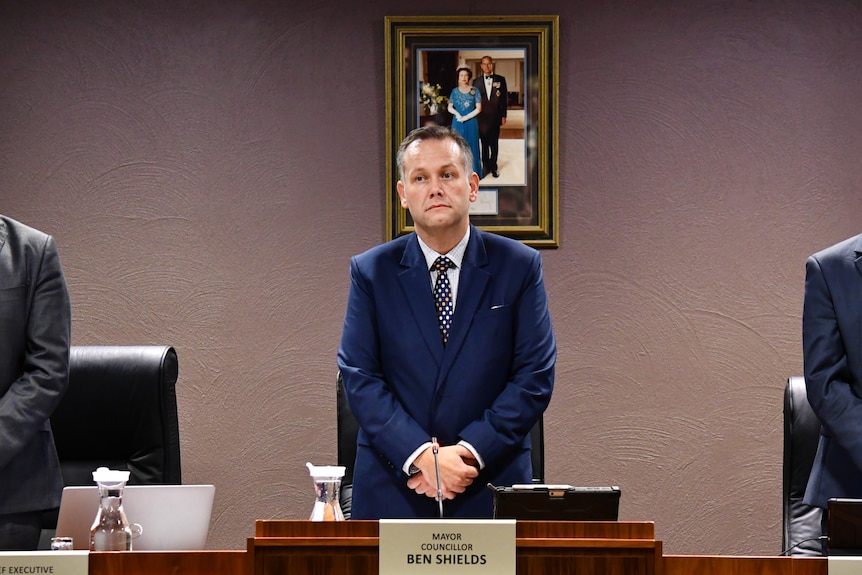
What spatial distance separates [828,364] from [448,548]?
139 centimetres

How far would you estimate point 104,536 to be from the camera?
1.44 metres

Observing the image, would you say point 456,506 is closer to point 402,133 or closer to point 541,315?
point 541,315

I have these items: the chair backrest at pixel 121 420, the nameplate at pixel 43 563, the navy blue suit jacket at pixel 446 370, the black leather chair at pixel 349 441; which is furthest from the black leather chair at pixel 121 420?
the nameplate at pixel 43 563

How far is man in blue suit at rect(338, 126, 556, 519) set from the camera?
2314mm

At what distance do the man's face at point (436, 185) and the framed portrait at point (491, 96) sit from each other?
39.5 inches

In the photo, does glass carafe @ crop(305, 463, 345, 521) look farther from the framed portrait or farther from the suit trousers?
the framed portrait

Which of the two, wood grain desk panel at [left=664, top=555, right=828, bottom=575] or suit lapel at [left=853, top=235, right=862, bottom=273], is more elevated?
suit lapel at [left=853, top=235, right=862, bottom=273]

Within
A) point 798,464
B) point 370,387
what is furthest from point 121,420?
point 798,464

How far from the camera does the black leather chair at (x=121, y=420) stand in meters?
2.66

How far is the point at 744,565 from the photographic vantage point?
1.27 meters

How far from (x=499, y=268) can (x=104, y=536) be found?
1.24 metres

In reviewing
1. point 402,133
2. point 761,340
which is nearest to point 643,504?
point 761,340

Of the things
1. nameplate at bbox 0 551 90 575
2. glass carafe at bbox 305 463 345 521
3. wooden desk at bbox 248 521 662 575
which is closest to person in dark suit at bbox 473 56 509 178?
glass carafe at bbox 305 463 345 521

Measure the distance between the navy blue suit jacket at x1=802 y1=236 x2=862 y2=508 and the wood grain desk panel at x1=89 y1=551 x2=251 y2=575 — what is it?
1.50m
